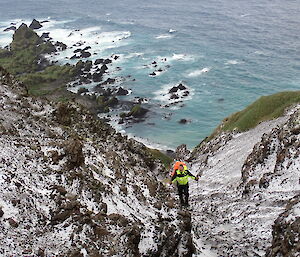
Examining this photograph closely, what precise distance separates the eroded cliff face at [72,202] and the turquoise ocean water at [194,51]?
49.6 meters

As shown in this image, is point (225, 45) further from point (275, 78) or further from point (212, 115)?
point (212, 115)

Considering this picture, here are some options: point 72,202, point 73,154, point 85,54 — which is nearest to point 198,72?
point 85,54

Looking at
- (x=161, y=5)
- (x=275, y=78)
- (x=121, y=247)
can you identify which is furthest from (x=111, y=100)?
(x=161, y=5)

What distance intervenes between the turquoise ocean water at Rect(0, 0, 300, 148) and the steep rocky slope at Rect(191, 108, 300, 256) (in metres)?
44.3

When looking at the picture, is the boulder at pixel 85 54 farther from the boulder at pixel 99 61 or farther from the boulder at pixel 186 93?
the boulder at pixel 186 93

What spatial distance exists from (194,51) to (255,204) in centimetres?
10499

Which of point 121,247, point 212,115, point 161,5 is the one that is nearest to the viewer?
point 121,247

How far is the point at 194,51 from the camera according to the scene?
406 feet

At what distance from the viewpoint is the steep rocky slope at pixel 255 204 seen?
55.3 ft

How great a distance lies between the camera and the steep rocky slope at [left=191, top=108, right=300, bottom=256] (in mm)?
16859

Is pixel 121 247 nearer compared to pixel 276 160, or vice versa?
pixel 121 247

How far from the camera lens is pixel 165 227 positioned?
745 inches

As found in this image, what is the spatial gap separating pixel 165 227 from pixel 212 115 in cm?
6950

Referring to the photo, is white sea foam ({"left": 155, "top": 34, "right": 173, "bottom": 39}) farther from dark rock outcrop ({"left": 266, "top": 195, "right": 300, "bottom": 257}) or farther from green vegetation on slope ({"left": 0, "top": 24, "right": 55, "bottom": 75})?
dark rock outcrop ({"left": 266, "top": 195, "right": 300, "bottom": 257})
